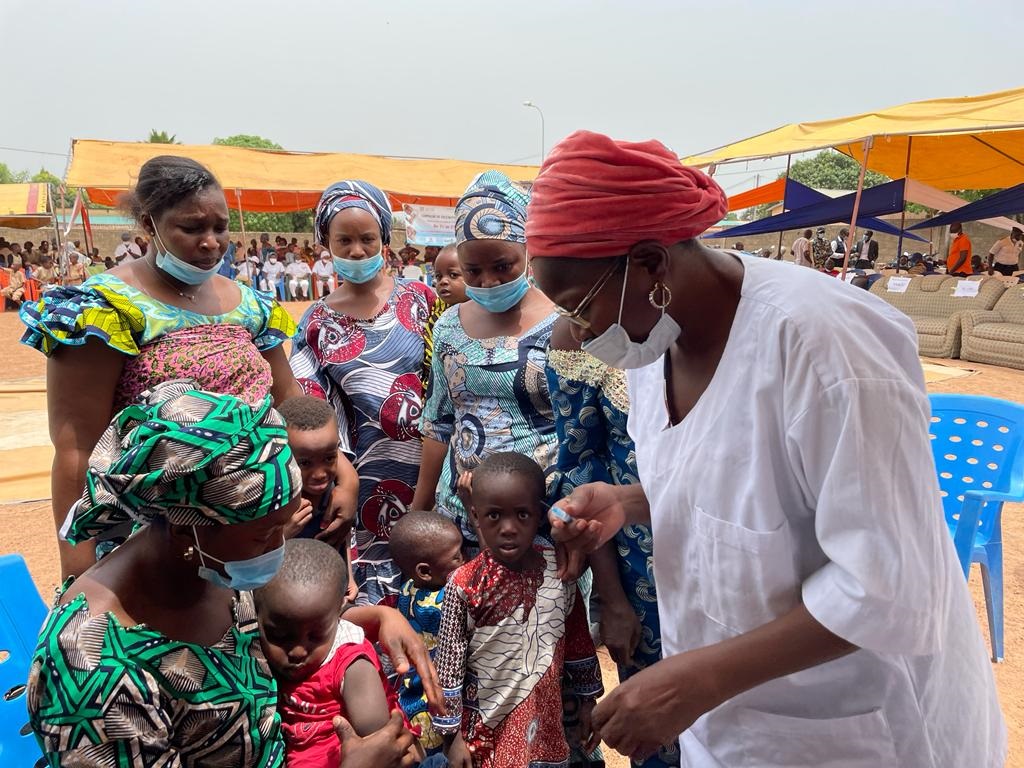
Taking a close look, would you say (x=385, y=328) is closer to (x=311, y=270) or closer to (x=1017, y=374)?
(x=1017, y=374)

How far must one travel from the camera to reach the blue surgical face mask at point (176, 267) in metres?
2.24

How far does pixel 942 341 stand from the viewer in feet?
40.0

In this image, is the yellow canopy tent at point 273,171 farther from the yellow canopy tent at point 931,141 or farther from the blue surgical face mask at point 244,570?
the blue surgical face mask at point 244,570

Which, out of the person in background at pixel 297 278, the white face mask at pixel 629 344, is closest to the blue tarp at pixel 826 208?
the person in background at pixel 297 278

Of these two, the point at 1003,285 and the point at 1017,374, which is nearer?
the point at 1017,374

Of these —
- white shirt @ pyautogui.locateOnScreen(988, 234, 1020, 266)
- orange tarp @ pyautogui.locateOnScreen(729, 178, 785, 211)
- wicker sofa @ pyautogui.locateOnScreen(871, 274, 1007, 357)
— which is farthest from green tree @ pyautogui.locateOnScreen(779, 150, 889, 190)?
wicker sofa @ pyautogui.locateOnScreen(871, 274, 1007, 357)

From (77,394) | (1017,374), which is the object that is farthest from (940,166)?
(77,394)

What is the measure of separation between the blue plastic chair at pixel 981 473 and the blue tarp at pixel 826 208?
1203 cm

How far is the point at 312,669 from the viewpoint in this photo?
6.21ft

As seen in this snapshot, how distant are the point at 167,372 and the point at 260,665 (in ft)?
3.17

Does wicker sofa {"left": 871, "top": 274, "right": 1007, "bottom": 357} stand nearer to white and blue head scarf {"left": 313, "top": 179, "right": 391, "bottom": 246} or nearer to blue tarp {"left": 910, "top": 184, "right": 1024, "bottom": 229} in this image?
blue tarp {"left": 910, "top": 184, "right": 1024, "bottom": 229}

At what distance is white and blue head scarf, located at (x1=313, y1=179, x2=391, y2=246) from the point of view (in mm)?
3010

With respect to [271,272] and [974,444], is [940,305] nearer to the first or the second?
[974,444]

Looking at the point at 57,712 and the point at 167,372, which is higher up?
the point at 167,372
